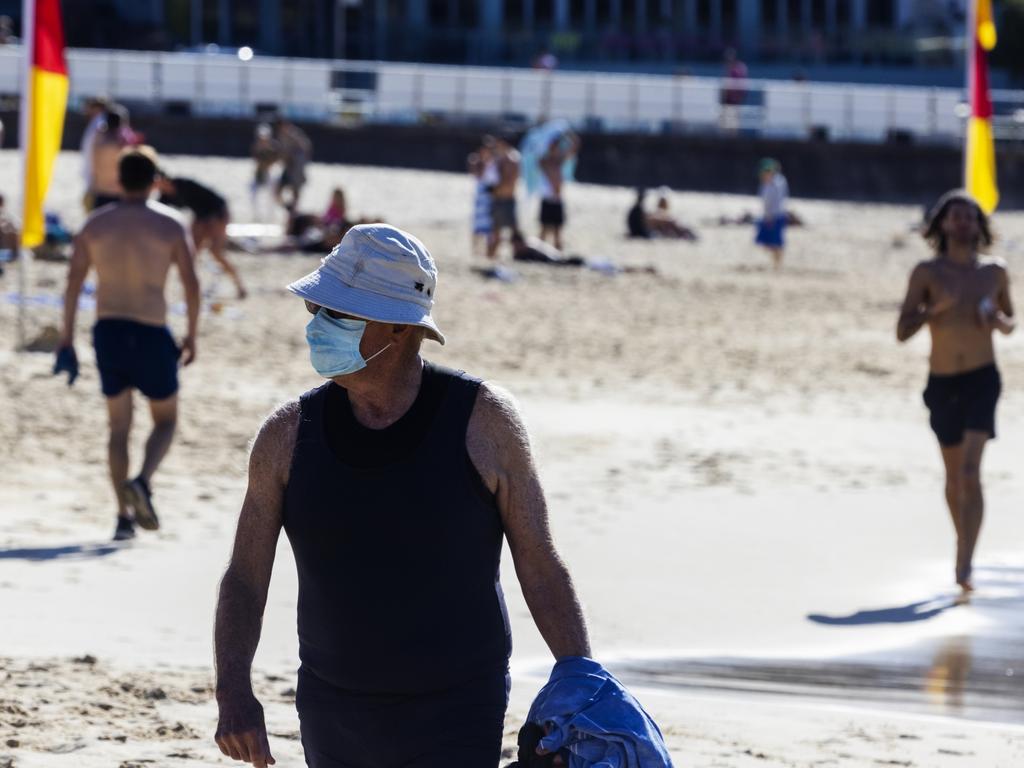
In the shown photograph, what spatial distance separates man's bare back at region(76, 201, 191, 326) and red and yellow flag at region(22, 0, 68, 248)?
4.69 m

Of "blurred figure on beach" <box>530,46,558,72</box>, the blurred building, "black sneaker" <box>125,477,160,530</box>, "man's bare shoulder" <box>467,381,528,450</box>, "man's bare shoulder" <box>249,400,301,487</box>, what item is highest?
the blurred building

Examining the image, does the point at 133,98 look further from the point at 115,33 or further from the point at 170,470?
the point at 170,470

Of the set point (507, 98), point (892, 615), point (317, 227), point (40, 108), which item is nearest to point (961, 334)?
point (892, 615)

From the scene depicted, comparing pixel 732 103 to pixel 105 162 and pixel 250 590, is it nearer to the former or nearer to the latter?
pixel 105 162

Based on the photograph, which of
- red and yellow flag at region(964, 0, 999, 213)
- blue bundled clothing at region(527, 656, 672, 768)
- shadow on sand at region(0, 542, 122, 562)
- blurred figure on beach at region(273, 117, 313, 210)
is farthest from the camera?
blurred figure on beach at region(273, 117, 313, 210)

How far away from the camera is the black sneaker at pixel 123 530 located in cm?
850

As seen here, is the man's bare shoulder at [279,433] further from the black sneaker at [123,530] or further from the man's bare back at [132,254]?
the black sneaker at [123,530]

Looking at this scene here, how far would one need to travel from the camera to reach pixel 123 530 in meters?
8.51

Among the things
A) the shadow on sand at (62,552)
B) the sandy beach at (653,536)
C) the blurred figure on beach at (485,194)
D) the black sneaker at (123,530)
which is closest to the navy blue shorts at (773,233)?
the blurred figure on beach at (485,194)

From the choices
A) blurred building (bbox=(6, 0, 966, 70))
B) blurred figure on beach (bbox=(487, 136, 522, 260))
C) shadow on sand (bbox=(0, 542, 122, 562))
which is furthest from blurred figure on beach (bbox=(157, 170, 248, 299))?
blurred building (bbox=(6, 0, 966, 70))

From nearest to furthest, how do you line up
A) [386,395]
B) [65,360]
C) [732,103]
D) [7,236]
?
1. [386,395]
2. [65,360]
3. [7,236]
4. [732,103]

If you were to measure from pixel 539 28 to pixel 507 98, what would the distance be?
1415 centimetres

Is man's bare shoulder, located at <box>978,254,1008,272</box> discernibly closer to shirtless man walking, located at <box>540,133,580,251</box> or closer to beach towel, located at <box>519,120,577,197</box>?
shirtless man walking, located at <box>540,133,580,251</box>

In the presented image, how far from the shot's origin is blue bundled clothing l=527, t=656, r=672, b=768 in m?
3.09
